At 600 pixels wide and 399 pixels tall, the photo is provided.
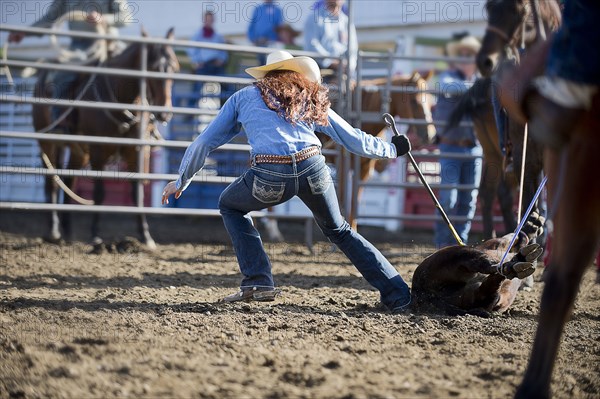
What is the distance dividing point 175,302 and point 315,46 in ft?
17.2

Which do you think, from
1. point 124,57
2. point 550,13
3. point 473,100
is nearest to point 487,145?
point 473,100

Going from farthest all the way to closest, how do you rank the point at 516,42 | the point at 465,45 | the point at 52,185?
1. the point at 465,45
2. the point at 52,185
3. the point at 516,42

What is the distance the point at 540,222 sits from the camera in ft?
16.0

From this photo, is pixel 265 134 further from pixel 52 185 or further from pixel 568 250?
pixel 52 185

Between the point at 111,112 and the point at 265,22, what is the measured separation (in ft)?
11.8

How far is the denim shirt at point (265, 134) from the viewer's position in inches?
170

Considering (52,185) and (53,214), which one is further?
(52,185)

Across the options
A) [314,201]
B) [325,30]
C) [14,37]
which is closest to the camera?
[314,201]

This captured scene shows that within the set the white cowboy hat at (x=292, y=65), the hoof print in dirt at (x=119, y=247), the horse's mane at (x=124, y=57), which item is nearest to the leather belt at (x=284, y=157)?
the white cowboy hat at (x=292, y=65)

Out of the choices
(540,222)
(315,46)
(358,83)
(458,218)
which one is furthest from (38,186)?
(540,222)

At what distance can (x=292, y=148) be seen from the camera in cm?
432

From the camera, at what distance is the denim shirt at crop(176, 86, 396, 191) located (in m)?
4.32

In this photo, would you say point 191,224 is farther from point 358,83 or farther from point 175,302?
point 175,302

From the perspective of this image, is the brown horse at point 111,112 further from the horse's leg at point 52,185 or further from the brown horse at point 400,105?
the brown horse at point 400,105
